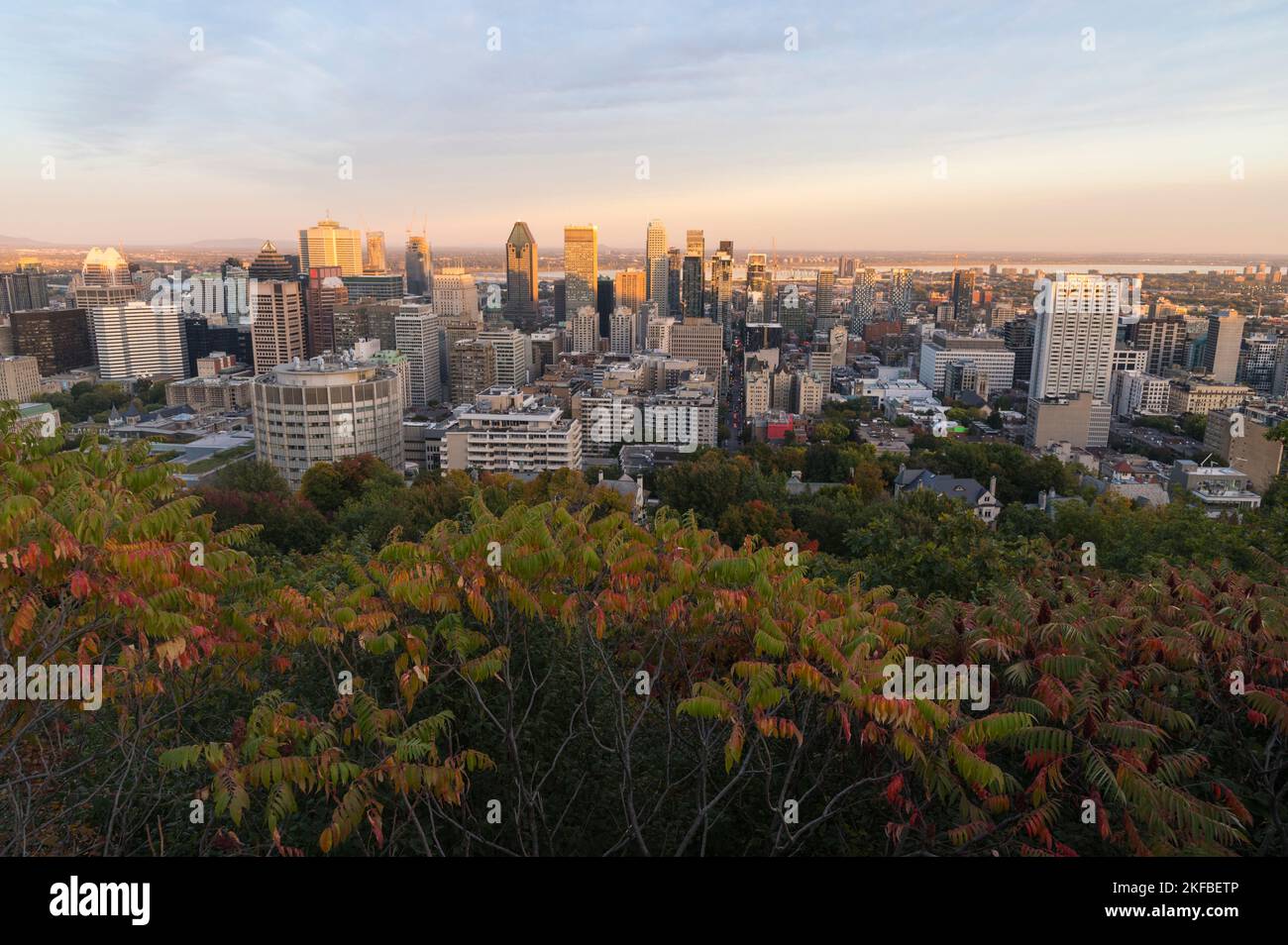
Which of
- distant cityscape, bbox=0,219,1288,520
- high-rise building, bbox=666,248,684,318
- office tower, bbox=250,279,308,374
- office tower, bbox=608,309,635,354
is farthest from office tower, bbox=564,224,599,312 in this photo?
office tower, bbox=250,279,308,374

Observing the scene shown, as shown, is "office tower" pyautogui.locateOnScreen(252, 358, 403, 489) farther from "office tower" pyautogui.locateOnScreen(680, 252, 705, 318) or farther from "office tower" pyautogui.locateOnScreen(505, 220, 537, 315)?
"office tower" pyautogui.locateOnScreen(505, 220, 537, 315)

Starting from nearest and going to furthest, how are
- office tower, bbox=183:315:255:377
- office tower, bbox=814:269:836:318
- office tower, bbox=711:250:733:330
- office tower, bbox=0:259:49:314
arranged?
1. office tower, bbox=183:315:255:377
2. office tower, bbox=0:259:49:314
3. office tower, bbox=711:250:733:330
4. office tower, bbox=814:269:836:318

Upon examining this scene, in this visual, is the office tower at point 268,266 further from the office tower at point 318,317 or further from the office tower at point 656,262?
the office tower at point 656,262

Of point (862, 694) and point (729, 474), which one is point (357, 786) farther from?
point (729, 474)

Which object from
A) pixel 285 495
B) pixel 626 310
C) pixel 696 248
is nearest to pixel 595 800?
pixel 285 495

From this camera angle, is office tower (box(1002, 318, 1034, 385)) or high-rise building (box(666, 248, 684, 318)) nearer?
office tower (box(1002, 318, 1034, 385))

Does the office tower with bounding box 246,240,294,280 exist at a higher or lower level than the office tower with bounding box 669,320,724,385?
higher

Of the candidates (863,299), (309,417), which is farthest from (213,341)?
(863,299)

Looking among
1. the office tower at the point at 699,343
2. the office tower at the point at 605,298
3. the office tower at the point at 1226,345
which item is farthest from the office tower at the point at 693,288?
the office tower at the point at 1226,345

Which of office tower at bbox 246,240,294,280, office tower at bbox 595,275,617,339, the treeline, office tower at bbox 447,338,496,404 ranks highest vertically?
office tower at bbox 246,240,294,280
